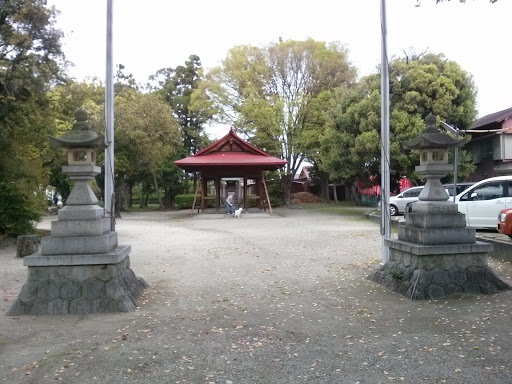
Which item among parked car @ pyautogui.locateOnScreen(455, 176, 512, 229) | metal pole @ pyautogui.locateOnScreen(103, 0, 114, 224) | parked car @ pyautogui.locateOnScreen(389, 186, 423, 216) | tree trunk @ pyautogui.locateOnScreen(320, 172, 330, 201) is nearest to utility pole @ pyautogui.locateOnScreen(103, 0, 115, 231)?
metal pole @ pyautogui.locateOnScreen(103, 0, 114, 224)

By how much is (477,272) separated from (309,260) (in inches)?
157

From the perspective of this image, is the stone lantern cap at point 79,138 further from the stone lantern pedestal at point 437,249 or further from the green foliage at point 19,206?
the green foliage at point 19,206

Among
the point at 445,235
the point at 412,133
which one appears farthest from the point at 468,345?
the point at 412,133

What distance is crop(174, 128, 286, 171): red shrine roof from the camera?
76.4 feet

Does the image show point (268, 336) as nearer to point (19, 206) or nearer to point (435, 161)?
point (435, 161)

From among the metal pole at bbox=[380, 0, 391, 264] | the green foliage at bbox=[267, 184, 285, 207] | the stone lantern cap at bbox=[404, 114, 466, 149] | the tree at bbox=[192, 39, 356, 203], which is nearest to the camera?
the stone lantern cap at bbox=[404, 114, 466, 149]

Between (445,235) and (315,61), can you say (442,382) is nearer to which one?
(445,235)

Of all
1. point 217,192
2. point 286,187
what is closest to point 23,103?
point 217,192

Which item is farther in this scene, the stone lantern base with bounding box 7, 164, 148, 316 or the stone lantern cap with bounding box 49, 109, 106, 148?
the stone lantern cap with bounding box 49, 109, 106, 148

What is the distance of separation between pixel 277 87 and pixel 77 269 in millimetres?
25499

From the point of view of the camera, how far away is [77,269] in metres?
5.66

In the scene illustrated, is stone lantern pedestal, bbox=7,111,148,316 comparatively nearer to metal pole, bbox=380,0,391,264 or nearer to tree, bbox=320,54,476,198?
metal pole, bbox=380,0,391,264

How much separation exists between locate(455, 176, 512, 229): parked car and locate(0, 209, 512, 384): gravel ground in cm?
474

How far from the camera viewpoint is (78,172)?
6.05m
